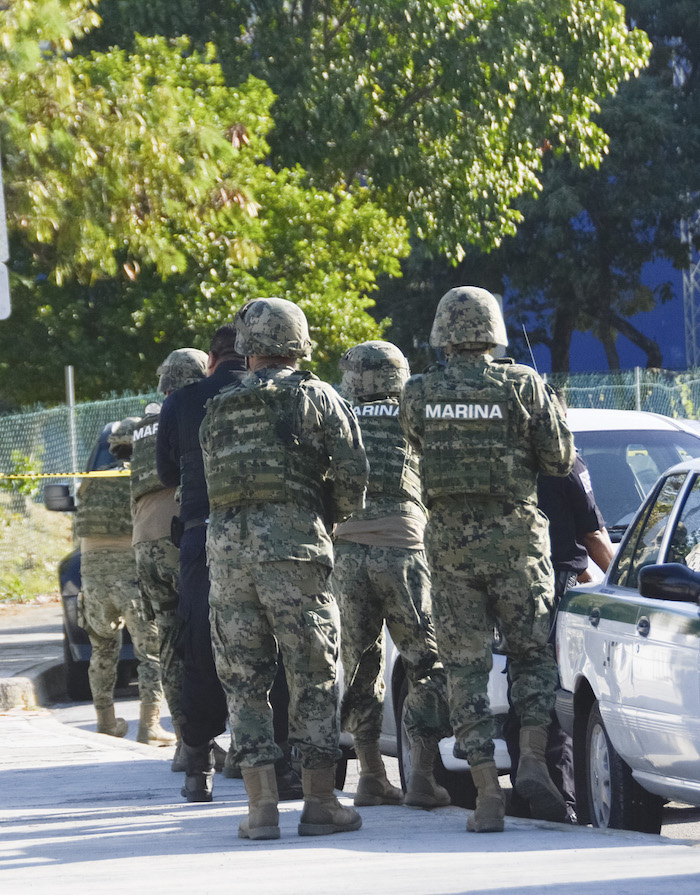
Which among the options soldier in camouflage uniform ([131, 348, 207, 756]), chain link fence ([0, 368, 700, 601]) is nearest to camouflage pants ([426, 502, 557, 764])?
soldier in camouflage uniform ([131, 348, 207, 756])

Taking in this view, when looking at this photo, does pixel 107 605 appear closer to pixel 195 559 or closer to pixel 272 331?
pixel 195 559

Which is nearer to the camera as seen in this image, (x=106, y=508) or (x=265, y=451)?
(x=265, y=451)

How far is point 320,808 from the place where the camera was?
5570mm

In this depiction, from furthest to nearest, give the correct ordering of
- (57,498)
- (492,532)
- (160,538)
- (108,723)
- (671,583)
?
(57,498)
(108,723)
(160,538)
(492,532)
(671,583)

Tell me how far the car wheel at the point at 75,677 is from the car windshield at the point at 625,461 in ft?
17.7

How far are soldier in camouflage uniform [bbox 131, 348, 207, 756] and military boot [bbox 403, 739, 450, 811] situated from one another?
158cm

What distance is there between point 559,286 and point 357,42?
17.6 metres

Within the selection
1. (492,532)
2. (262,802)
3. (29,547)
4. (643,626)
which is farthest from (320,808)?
(29,547)

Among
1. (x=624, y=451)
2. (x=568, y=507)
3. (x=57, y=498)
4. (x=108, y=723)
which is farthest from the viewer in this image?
(x=57, y=498)

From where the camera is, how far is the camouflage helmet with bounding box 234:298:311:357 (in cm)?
573

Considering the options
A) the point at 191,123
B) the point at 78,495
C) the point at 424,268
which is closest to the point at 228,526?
the point at 78,495

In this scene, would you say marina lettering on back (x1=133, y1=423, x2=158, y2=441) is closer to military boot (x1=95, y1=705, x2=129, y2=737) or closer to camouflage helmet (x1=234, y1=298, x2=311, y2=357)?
camouflage helmet (x1=234, y1=298, x2=311, y2=357)

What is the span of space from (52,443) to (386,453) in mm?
14073

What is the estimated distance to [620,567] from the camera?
6.20 meters
